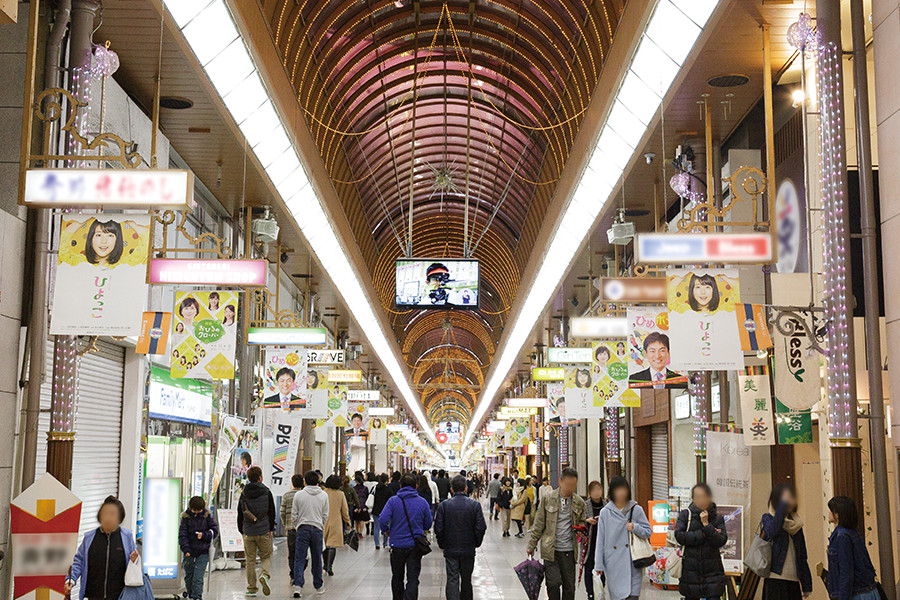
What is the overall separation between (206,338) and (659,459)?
1194 centimetres

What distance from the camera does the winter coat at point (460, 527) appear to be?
36.0 feet

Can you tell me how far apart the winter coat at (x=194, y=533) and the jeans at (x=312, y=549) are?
6.38 feet

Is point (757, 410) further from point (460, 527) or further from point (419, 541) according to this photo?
point (419, 541)

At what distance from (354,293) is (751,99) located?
1505cm

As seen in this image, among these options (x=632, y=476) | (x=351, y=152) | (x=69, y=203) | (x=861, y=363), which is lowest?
(x=632, y=476)

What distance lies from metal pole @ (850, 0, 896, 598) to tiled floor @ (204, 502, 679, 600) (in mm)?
5646

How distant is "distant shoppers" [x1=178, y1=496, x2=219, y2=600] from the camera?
11.7 meters

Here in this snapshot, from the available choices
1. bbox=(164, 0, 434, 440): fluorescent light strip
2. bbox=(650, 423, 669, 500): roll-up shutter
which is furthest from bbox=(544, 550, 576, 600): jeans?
bbox=(650, 423, 669, 500): roll-up shutter

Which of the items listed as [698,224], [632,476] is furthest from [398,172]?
[698,224]

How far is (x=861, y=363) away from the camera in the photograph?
33.4 ft

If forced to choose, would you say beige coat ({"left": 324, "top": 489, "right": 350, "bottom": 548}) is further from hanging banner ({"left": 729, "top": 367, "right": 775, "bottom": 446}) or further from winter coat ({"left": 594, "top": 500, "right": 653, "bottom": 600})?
hanging banner ({"left": 729, "top": 367, "right": 775, "bottom": 446})

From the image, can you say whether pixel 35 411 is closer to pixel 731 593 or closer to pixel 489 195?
pixel 731 593

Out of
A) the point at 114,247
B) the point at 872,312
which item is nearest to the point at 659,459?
the point at 872,312

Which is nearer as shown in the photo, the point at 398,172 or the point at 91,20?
the point at 91,20
